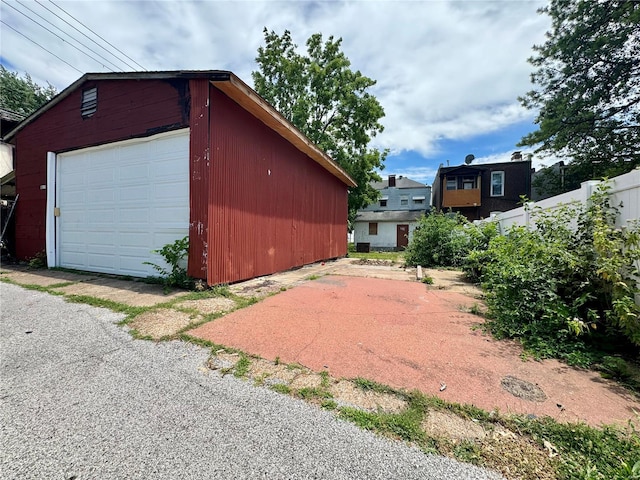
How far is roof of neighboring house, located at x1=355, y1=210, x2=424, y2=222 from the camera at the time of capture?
22.2 metres

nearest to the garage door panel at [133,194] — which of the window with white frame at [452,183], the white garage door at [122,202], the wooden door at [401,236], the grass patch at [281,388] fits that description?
the white garage door at [122,202]

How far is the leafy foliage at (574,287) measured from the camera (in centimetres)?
249

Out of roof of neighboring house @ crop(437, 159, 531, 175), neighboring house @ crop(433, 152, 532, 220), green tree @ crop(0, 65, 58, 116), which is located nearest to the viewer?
green tree @ crop(0, 65, 58, 116)

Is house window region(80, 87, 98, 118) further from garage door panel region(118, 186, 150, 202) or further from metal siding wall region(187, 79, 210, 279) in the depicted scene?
metal siding wall region(187, 79, 210, 279)

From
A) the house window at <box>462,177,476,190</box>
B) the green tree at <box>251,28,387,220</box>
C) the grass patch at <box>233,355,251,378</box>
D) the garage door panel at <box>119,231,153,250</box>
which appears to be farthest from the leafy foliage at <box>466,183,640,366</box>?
the house window at <box>462,177,476,190</box>

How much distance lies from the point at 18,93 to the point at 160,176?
24319mm

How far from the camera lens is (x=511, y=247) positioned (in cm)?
379

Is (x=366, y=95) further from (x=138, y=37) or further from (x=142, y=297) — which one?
(x=142, y=297)

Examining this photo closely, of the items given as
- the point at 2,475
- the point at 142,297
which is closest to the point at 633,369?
the point at 2,475

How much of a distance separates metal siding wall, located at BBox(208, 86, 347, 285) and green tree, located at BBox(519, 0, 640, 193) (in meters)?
11.4

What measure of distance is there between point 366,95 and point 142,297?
1648cm

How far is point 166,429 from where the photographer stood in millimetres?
1599

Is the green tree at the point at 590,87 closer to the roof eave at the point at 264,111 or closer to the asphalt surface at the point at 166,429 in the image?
the roof eave at the point at 264,111

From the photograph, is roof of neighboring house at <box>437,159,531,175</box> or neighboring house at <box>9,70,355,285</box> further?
roof of neighboring house at <box>437,159,531,175</box>
